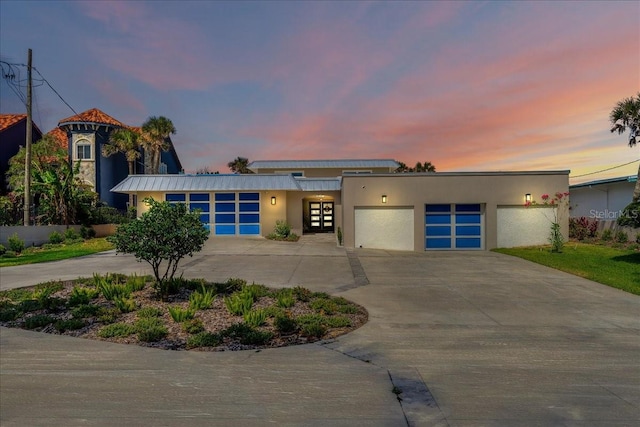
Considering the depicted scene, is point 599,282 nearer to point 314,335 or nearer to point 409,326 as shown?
point 409,326

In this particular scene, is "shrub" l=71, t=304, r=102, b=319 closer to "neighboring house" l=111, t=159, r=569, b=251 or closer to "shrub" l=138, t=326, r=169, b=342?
"shrub" l=138, t=326, r=169, b=342

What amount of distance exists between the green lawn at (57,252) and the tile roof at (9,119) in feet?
53.5

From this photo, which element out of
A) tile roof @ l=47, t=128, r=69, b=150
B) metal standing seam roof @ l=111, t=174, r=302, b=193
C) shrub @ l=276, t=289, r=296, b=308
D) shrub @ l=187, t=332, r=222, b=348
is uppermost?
tile roof @ l=47, t=128, r=69, b=150

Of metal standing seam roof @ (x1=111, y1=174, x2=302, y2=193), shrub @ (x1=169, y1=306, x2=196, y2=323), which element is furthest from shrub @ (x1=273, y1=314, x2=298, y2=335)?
metal standing seam roof @ (x1=111, y1=174, x2=302, y2=193)

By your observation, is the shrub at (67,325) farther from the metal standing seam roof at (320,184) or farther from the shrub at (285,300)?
the metal standing seam roof at (320,184)

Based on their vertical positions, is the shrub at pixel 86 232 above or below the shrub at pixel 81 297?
above

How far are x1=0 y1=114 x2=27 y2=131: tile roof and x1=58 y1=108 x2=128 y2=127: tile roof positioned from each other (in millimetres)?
3310

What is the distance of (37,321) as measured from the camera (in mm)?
5965

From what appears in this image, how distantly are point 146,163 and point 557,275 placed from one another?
3194cm

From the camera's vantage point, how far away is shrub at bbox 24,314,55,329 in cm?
589

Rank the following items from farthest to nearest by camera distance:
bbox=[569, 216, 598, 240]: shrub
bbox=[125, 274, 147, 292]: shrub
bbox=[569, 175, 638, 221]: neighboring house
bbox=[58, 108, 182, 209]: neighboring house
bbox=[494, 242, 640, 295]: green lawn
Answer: bbox=[58, 108, 182, 209]: neighboring house, bbox=[569, 175, 638, 221]: neighboring house, bbox=[569, 216, 598, 240]: shrub, bbox=[494, 242, 640, 295]: green lawn, bbox=[125, 274, 147, 292]: shrub

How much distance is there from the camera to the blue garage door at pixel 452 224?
17.8m

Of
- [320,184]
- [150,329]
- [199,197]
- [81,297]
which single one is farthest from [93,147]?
[150,329]

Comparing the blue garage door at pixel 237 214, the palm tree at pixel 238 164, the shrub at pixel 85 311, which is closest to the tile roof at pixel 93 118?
the blue garage door at pixel 237 214
